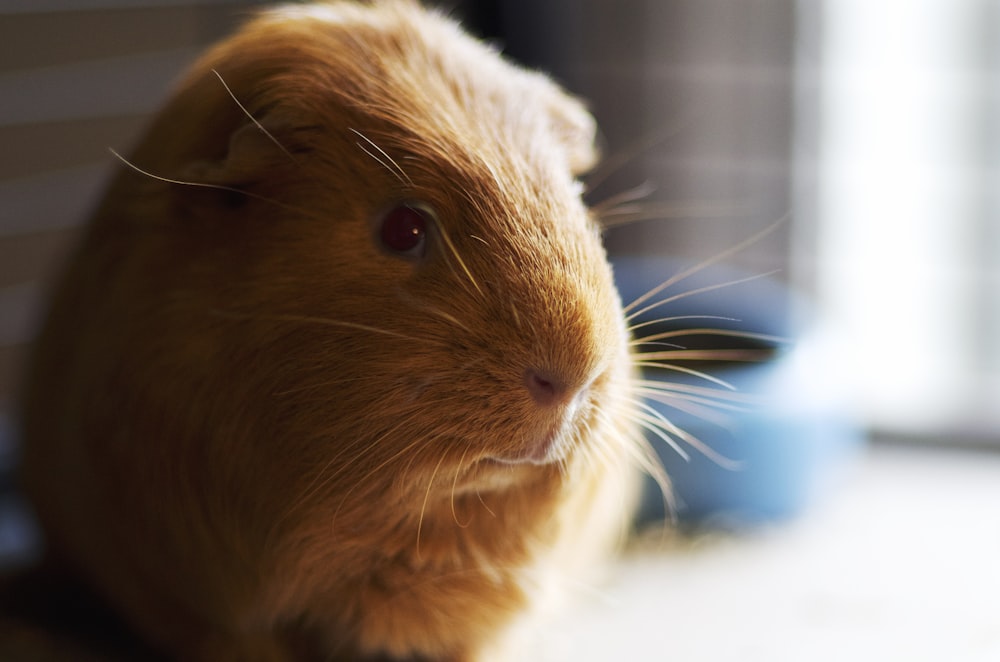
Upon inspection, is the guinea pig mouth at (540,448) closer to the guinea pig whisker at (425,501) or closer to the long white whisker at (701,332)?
the guinea pig whisker at (425,501)

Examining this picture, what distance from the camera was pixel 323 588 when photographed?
85 cm

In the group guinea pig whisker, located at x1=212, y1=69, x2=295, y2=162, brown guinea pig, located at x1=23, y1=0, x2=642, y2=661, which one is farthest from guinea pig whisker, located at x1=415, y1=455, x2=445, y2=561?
guinea pig whisker, located at x1=212, y1=69, x2=295, y2=162

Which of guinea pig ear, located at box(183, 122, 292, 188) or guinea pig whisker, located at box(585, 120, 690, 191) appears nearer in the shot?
guinea pig ear, located at box(183, 122, 292, 188)

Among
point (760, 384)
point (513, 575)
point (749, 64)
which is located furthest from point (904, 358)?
point (513, 575)

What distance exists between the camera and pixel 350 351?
0.77m

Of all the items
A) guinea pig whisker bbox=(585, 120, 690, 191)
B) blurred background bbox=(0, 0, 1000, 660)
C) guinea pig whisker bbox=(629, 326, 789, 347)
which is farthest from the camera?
guinea pig whisker bbox=(585, 120, 690, 191)

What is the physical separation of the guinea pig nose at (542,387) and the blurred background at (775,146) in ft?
3.09

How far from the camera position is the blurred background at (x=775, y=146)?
173cm

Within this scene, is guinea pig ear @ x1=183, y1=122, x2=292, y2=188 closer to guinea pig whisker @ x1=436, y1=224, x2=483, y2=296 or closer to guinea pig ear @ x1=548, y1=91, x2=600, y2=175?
guinea pig whisker @ x1=436, y1=224, x2=483, y2=296

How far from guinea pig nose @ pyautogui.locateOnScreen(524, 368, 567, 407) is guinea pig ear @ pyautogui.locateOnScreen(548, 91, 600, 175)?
0.89 ft

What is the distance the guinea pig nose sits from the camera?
0.74 meters

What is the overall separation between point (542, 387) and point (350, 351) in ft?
0.51

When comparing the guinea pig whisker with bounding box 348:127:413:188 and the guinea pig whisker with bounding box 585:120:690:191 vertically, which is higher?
the guinea pig whisker with bounding box 348:127:413:188

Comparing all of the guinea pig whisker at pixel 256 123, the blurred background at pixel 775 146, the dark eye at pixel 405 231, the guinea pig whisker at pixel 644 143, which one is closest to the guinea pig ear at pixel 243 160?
the guinea pig whisker at pixel 256 123
